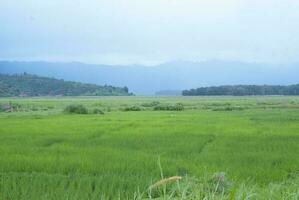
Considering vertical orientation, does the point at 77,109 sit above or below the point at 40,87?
below

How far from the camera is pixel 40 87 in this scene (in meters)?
86.9

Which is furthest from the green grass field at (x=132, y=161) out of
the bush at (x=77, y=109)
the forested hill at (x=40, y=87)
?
the forested hill at (x=40, y=87)

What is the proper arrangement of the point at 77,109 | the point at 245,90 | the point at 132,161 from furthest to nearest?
1. the point at 245,90
2. the point at 77,109
3. the point at 132,161

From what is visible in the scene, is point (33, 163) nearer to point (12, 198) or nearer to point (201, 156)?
point (12, 198)

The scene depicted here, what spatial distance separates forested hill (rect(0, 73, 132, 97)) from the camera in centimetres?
7862

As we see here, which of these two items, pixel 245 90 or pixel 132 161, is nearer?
pixel 132 161

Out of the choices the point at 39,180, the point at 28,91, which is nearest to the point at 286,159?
the point at 39,180

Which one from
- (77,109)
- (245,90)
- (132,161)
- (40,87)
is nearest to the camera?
(132,161)

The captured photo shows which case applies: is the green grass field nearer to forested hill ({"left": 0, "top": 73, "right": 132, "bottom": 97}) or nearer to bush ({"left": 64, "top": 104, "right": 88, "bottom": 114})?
bush ({"left": 64, "top": 104, "right": 88, "bottom": 114})

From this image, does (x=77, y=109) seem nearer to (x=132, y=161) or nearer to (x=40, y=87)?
(x=132, y=161)

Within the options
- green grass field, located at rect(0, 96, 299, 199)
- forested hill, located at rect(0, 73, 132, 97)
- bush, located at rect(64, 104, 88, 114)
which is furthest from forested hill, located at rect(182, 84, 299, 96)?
green grass field, located at rect(0, 96, 299, 199)

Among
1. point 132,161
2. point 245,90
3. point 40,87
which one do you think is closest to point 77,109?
point 132,161

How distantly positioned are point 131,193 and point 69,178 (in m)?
1.16

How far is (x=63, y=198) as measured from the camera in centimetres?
526
